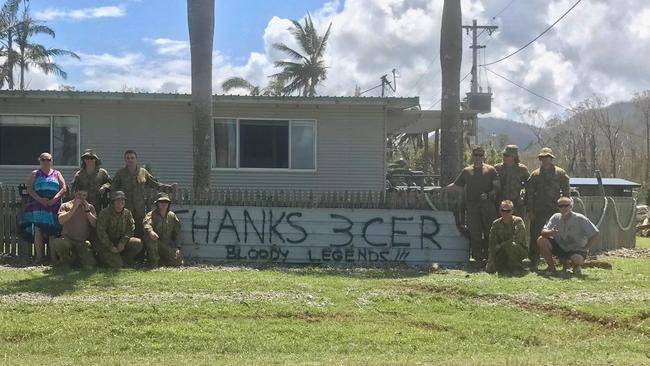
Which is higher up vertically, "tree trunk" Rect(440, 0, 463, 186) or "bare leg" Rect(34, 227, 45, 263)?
"tree trunk" Rect(440, 0, 463, 186)

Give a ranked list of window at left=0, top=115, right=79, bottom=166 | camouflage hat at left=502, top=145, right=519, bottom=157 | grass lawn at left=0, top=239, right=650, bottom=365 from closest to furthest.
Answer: grass lawn at left=0, top=239, right=650, bottom=365 < camouflage hat at left=502, top=145, right=519, bottom=157 < window at left=0, top=115, right=79, bottom=166

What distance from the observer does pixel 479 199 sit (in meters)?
10.9

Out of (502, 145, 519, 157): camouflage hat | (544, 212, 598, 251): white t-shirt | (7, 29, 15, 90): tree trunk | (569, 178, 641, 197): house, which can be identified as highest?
(7, 29, 15, 90): tree trunk

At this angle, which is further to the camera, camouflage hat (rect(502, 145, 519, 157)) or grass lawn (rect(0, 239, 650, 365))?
camouflage hat (rect(502, 145, 519, 157))

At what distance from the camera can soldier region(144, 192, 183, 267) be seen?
10.0m

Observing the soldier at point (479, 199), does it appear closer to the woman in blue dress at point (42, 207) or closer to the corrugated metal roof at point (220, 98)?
the corrugated metal roof at point (220, 98)

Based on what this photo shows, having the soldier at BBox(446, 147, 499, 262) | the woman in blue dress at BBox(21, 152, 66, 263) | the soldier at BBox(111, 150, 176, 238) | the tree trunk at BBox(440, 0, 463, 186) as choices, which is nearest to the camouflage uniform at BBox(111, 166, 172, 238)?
the soldier at BBox(111, 150, 176, 238)

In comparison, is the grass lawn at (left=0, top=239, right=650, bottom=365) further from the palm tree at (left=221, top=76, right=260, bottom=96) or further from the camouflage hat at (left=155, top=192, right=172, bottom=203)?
the palm tree at (left=221, top=76, right=260, bottom=96)

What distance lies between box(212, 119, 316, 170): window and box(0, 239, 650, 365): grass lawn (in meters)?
6.72

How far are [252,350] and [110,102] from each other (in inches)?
450

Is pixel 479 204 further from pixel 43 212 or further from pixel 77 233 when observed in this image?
pixel 43 212

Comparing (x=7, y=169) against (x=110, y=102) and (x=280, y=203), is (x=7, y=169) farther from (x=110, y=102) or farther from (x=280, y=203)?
(x=280, y=203)

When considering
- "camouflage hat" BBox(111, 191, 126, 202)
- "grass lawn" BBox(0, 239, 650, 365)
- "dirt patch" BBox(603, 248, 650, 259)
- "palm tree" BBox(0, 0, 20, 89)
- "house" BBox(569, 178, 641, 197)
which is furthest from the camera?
"palm tree" BBox(0, 0, 20, 89)

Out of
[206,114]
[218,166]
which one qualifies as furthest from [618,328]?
[218,166]
